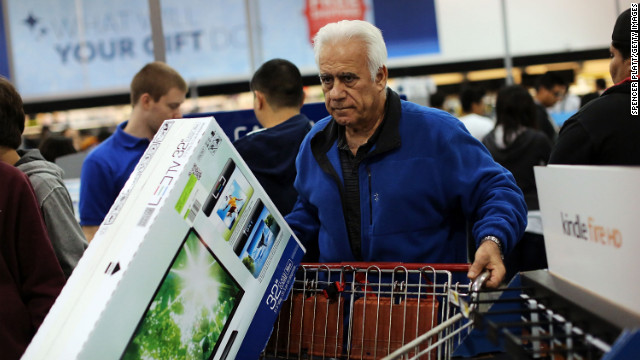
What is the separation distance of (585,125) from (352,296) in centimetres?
134

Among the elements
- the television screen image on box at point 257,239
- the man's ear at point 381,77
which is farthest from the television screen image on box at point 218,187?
the man's ear at point 381,77

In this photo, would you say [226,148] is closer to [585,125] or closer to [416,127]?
[416,127]

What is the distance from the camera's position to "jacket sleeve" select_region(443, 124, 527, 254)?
2088 mm

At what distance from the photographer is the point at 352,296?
77.9 inches

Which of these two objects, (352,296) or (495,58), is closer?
(352,296)

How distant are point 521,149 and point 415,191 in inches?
111

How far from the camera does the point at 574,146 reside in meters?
2.70

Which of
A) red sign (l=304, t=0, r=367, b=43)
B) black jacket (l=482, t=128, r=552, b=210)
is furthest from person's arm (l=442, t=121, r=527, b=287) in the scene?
red sign (l=304, t=0, r=367, b=43)

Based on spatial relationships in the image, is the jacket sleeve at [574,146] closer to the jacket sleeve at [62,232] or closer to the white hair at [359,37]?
the white hair at [359,37]

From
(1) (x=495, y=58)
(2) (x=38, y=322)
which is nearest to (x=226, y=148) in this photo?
(2) (x=38, y=322)

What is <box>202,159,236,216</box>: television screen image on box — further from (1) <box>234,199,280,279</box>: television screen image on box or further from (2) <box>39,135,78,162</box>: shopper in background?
(2) <box>39,135,78,162</box>: shopper in background

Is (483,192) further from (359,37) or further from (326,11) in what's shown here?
(326,11)

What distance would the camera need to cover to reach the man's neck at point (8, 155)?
250cm

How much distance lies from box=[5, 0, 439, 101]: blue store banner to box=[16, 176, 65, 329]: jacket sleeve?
20.2ft
